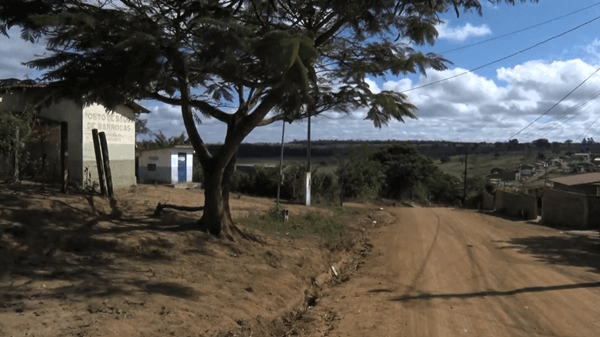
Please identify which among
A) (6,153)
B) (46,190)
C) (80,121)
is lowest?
(46,190)

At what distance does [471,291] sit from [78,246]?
736 cm

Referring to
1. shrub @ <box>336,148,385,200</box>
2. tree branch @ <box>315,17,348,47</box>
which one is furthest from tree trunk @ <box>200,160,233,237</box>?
shrub @ <box>336,148,385,200</box>

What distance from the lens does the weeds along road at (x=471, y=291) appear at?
25.8 feet

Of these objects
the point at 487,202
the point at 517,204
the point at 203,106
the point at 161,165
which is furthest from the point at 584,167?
the point at 203,106

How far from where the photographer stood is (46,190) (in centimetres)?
1270

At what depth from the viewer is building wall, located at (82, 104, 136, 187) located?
704 inches

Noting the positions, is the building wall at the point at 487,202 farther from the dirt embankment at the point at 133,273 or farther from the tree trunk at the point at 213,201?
the tree trunk at the point at 213,201

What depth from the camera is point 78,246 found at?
30.9ft

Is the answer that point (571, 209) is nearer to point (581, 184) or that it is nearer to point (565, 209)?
point (565, 209)

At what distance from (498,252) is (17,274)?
12497 mm

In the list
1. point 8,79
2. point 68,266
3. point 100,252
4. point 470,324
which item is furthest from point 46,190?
point 470,324

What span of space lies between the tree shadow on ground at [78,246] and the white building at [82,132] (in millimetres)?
4475

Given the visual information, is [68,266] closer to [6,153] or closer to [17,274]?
[17,274]

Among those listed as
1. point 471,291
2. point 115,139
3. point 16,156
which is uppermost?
point 115,139
